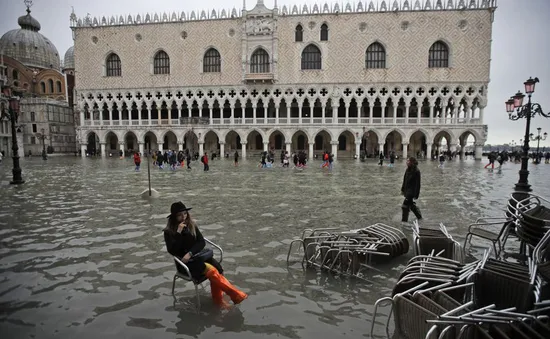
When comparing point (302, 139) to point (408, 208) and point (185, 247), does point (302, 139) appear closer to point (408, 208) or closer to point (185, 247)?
point (408, 208)

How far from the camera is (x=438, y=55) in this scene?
36062mm

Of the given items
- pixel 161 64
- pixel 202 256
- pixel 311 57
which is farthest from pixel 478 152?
pixel 202 256

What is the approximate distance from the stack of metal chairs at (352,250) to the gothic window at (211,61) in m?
36.8

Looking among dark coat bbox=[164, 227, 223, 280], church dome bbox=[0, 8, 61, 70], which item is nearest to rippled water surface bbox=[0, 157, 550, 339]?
dark coat bbox=[164, 227, 223, 280]

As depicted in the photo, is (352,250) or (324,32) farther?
(324,32)

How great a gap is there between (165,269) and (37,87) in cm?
6581

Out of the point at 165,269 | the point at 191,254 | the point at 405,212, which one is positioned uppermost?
the point at 191,254

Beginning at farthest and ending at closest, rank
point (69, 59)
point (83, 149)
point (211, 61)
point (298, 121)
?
point (69, 59) → point (83, 149) → point (211, 61) → point (298, 121)

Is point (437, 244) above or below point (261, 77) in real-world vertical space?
below

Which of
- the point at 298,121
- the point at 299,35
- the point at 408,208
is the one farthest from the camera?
the point at 298,121

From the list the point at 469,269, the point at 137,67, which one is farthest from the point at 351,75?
the point at 469,269

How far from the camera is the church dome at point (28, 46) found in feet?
191

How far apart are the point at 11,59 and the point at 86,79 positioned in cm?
2341

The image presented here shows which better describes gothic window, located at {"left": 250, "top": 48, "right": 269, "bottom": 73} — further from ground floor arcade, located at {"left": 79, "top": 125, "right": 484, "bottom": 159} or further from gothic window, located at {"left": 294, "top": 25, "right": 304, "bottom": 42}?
ground floor arcade, located at {"left": 79, "top": 125, "right": 484, "bottom": 159}
